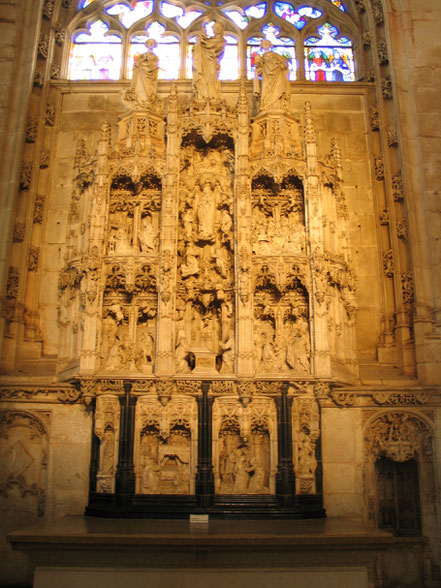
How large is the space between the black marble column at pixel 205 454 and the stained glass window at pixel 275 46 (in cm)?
816

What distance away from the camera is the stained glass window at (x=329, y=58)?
51.1ft

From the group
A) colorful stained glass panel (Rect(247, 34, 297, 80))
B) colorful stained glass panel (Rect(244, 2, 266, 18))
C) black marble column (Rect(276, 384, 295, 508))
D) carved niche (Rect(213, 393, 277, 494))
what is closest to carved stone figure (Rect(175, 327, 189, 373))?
carved niche (Rect(213, 393, 277, 494))

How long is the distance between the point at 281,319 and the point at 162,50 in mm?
7698

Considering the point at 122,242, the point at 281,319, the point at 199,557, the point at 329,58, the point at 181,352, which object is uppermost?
the point at 329,58

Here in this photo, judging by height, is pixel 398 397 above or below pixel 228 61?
below

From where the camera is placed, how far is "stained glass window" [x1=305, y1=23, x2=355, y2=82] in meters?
15.6

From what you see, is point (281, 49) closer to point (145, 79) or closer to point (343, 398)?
point (145, 79)

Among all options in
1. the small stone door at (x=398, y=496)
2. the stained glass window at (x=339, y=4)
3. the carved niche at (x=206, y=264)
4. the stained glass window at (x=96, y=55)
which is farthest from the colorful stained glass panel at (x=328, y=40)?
the small stone door at (x=398, y=496)

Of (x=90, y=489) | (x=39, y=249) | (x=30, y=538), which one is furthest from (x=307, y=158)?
(x=30, y=538)

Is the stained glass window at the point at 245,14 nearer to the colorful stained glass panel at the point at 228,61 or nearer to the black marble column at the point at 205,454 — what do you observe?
the colorful stained glass panel at the point at 228,61

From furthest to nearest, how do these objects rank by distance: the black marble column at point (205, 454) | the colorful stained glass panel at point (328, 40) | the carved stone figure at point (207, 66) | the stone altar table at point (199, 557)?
the colorful stained glass panel at point (328, 40) → the carved stone figure at point (207, 66) → the black marble column at point (205, 454) → the stone altar table at point (199, 557)

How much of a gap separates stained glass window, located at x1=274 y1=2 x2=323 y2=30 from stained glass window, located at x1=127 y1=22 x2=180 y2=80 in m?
2.61

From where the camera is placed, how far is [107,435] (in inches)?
425

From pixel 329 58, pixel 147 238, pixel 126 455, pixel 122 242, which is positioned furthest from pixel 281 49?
pixel 126 455
